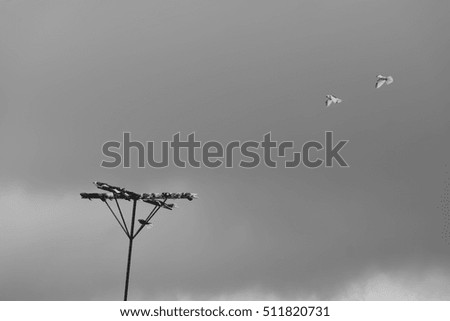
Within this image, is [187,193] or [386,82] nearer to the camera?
[187,193]

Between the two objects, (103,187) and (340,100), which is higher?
(340,100)
